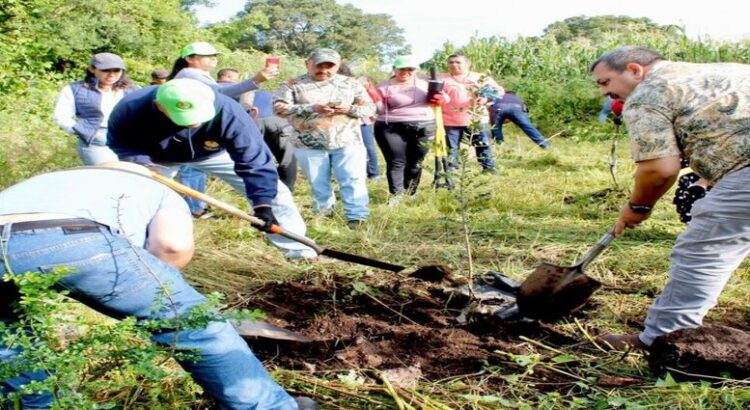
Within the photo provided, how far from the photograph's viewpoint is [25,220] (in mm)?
1911

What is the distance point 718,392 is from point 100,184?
90.7 inches

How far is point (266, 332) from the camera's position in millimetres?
3084

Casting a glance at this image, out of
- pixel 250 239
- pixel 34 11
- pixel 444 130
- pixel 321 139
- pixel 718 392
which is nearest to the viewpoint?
pixel 718 392

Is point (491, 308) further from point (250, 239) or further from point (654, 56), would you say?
point (250, 239)

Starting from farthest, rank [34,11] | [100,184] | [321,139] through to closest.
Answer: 1. [34,11]
2. [321,139]
3. [100,184]

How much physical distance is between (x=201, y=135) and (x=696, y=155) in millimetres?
2601

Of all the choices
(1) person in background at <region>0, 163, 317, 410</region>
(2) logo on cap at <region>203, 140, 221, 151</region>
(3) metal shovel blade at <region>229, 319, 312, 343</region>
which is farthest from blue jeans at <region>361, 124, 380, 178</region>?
(1) person in background at <region>0, 163, 317, 410</region>

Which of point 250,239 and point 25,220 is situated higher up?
point 25,220

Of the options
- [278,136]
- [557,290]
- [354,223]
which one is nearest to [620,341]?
[557,290]

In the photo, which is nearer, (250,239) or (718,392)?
(718,392)

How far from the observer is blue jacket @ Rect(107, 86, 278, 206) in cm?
353

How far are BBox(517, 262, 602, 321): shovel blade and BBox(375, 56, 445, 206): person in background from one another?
114 inches

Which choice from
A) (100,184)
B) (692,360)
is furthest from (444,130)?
(100,184)

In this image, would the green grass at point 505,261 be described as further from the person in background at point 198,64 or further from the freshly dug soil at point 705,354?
the person in background at point 198,64
